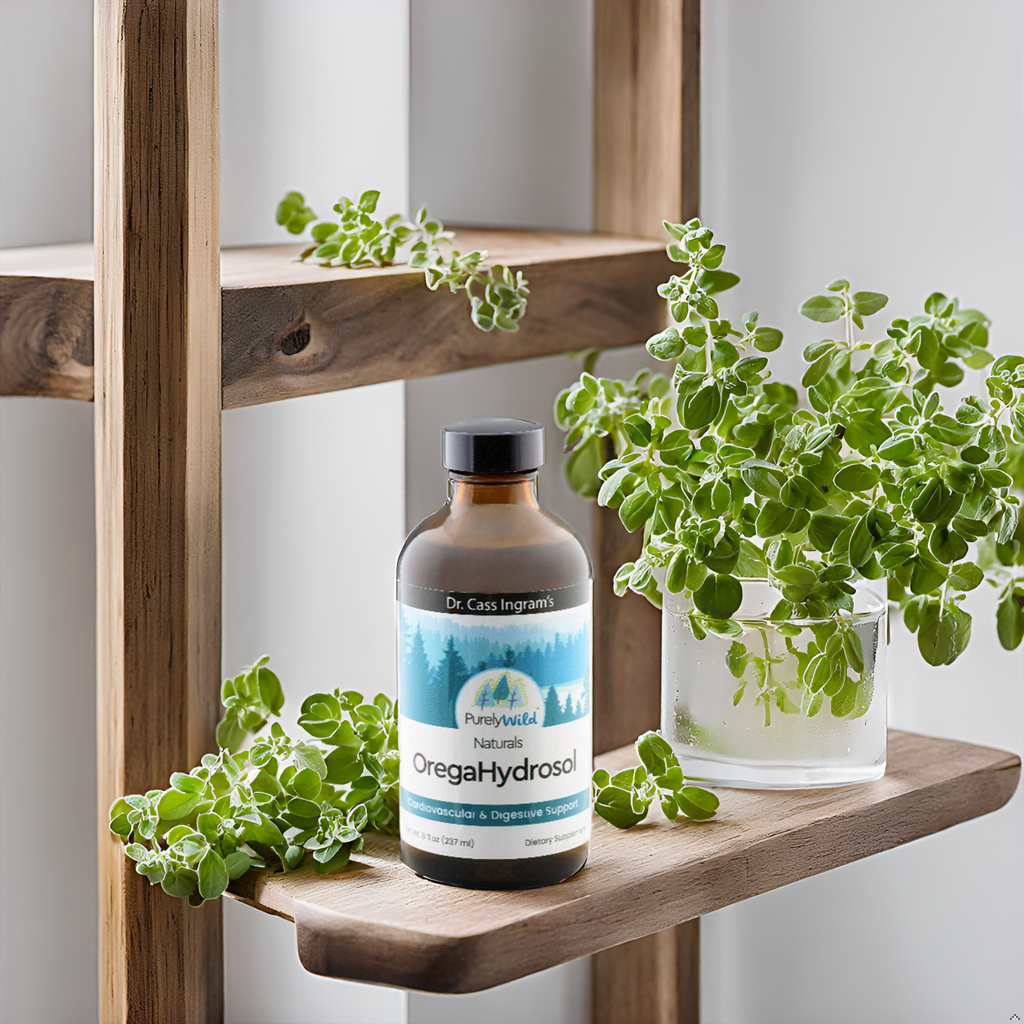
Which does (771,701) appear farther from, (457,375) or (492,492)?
(457,375)

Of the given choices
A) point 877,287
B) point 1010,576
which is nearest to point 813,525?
point 1010,576

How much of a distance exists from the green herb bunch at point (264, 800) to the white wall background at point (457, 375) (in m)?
0.23

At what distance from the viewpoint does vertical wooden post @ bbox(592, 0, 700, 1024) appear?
3.27ft

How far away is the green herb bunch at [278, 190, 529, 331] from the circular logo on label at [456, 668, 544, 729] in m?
0.26

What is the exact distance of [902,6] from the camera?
0.96 meters

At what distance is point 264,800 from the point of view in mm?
704

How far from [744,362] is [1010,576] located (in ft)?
0.92

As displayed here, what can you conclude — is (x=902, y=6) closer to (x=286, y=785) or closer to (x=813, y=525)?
(x=813, y=525)

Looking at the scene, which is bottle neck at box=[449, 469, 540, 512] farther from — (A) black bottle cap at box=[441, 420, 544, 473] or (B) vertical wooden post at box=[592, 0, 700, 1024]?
(B) vertical wooden post at box=[592, 0, 700, 1024]

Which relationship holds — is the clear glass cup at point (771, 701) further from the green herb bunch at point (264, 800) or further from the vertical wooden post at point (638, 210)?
the vertical wooden post at point (638, 210)

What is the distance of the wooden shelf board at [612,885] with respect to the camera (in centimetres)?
62

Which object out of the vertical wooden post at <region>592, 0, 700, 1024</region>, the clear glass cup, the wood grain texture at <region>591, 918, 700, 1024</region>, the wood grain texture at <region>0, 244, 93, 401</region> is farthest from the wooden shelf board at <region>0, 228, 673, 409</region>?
the wood grain texture at <region>591, 918, 700, 1024</region>

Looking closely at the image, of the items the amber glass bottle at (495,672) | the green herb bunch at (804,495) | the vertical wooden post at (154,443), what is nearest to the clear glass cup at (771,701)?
the green herb bunch at (804,495)

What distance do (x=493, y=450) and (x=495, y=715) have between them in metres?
0.13
